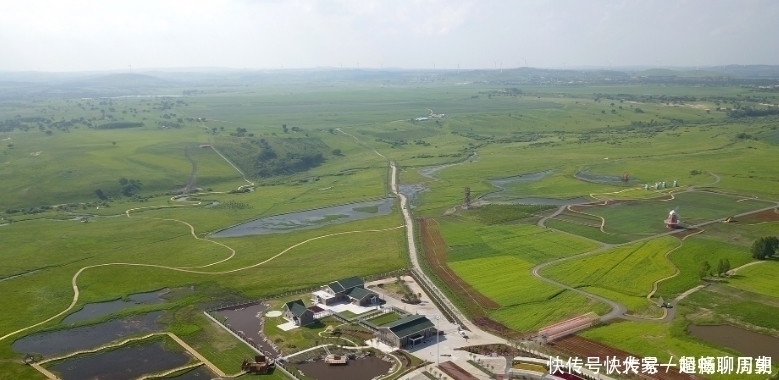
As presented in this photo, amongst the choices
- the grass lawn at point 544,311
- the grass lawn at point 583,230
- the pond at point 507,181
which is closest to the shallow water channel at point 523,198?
the pond at point 507,181

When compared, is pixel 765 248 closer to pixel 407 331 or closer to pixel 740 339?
pixel 740 339

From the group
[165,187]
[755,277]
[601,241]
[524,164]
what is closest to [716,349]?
[755,277]

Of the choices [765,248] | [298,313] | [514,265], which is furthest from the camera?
[514,265]

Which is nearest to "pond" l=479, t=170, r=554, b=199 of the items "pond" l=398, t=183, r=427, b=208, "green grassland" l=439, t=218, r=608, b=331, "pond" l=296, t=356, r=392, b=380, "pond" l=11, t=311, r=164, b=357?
"pond" l=398, t=183, r=427, b=208

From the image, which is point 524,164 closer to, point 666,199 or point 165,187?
point 666,199

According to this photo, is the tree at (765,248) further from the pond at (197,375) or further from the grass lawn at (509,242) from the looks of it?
the pond at (197,375)

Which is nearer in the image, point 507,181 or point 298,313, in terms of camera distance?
point 298,313

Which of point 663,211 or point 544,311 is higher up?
point 663,211

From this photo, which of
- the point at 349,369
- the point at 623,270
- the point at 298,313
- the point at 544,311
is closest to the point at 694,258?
the point at 623,270
